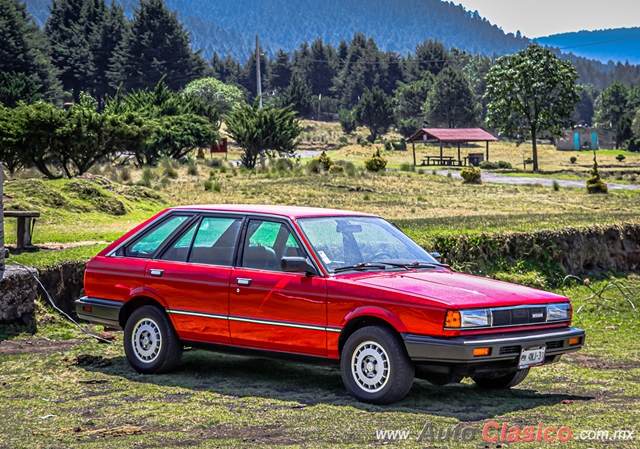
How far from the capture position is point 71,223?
22000mm

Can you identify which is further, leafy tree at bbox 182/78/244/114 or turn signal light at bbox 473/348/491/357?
leafy tree at bbox 182/78/244/114

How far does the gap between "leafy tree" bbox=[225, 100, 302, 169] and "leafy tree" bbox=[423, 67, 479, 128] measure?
67936 mm

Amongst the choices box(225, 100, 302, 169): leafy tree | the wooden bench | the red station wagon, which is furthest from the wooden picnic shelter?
the red station wagon

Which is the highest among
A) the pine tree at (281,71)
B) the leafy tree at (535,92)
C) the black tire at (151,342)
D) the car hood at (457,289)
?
the pine tree at (281,71)

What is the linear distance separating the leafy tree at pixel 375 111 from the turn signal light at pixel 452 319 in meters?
113

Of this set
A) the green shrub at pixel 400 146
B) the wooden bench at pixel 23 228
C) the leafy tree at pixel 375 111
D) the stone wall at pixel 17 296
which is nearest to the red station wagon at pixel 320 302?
the stone wall at pixel 17 296

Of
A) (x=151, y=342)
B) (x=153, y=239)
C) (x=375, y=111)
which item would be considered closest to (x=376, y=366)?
(x=151, y=342)

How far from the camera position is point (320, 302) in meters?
7.94

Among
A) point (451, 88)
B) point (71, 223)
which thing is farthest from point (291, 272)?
point (451, 88)

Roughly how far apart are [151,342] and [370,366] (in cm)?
252

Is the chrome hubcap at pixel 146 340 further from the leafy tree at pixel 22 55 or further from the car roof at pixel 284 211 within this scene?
the leafy tree at pixel 22 55

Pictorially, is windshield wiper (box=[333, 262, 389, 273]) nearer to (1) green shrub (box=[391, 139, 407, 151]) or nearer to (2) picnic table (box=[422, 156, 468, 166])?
(2) picnic table (box=[422, 156, 468, 166])

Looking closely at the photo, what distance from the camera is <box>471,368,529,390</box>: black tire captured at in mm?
8227

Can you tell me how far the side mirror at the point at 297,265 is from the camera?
26.2 ft
